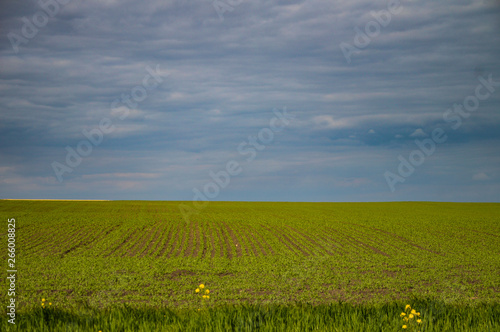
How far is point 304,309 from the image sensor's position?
920 centimetres

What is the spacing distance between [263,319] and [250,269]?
13.6 m

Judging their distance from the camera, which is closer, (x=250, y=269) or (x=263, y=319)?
(x=263, y=319)

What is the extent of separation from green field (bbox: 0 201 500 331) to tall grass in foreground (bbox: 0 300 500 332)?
12 centimetres

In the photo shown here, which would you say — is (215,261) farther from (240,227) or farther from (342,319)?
(240,227)

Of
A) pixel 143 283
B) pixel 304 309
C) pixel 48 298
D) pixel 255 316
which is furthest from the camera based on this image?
pixel 143 283

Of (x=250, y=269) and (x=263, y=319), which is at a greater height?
(x=250, y=269)

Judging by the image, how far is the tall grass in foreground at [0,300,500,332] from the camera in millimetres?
7695

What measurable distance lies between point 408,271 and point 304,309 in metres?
15.0

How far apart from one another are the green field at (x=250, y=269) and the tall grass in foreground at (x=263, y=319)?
123 mm

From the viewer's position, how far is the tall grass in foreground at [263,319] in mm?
7695

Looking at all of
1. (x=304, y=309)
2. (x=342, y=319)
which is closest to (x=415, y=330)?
(x=342, y=319)

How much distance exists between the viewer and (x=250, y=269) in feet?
71.5

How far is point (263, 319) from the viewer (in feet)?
27.5

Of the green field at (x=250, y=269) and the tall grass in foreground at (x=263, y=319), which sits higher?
the green field at (x=250, y=269)
